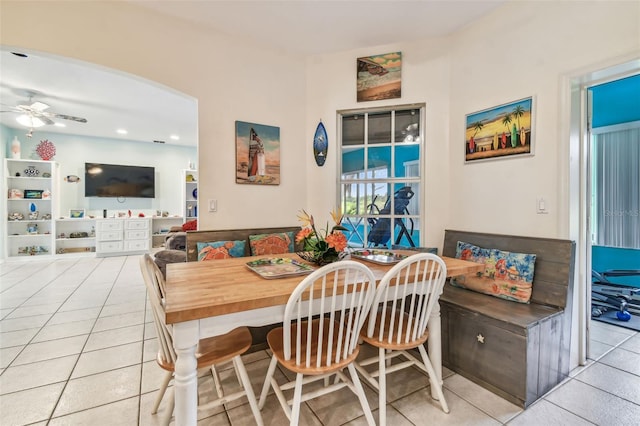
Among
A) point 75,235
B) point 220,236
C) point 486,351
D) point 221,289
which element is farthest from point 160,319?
point 75,235

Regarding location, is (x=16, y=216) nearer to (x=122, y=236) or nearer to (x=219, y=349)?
(x=122, y=236)

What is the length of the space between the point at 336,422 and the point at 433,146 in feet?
8.57

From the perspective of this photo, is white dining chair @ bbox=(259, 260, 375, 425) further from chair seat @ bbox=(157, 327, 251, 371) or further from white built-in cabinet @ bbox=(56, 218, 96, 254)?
white built-in cabinet @ bbox=(56, 218, 96, 254)

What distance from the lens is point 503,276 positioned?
2.17 meters

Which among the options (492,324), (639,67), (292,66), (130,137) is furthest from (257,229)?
(130,137)

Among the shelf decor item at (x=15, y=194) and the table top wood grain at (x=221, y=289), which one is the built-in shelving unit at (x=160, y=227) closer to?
the shelf decor item at (x=15, y=194)

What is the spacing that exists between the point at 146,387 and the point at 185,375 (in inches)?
44.1

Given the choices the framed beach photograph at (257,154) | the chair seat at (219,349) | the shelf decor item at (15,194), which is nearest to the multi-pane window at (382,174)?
the framed beach photograph at (257,154)

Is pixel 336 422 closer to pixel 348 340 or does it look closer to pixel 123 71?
pixel 348 340

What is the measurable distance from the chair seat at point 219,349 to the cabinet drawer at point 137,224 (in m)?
6.35

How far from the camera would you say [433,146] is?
2.97 meters

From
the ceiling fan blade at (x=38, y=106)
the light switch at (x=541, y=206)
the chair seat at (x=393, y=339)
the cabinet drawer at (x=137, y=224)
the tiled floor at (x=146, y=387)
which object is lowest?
the tiled floor at (x=146, y=387)

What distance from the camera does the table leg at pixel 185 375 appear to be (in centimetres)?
112

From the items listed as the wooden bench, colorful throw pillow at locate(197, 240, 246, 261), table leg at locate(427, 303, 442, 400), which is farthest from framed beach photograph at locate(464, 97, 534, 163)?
colorful throw pillow at locate(197, 240, 246, 261)
